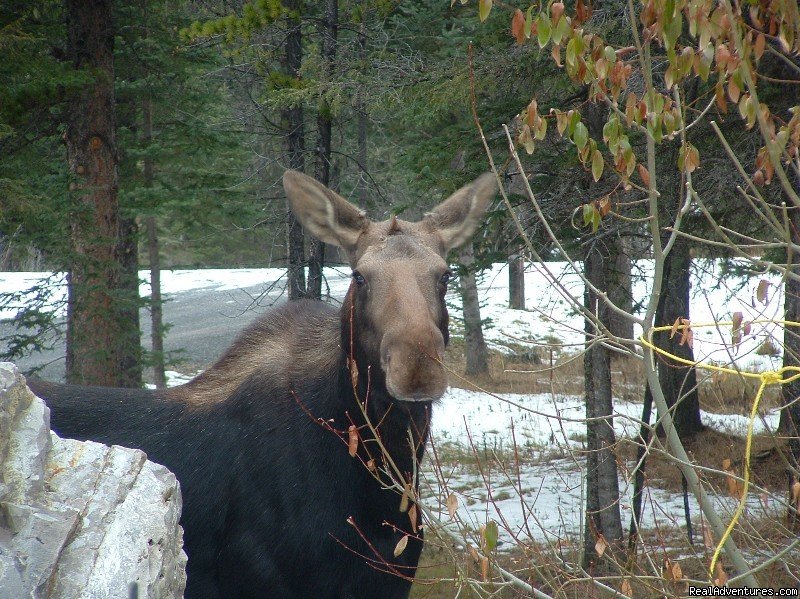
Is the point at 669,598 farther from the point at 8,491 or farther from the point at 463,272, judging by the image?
the point at 463,272

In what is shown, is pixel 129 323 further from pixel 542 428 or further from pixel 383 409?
pixel 542 428

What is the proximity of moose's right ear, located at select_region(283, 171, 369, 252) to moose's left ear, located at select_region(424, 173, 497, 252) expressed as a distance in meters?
0.55

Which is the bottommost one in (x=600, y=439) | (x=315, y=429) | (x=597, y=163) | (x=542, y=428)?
(x=542, y=428)

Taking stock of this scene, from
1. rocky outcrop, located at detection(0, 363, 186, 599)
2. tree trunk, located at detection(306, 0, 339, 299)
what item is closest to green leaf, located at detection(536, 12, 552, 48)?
rocky outcrop, located at detection(0, 363, 186, 599)

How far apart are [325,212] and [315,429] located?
144 cm

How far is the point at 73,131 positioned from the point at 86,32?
3.88 feet

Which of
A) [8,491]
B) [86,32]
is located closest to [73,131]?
[86,32]

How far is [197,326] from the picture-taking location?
22.0 metres

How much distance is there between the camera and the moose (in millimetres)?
4652

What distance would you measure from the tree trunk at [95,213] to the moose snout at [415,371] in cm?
602

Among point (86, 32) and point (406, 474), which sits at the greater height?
point (86, 32)

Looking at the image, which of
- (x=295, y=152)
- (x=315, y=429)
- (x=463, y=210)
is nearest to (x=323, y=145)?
(x=295, y=152)

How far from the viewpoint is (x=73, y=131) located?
401 inches

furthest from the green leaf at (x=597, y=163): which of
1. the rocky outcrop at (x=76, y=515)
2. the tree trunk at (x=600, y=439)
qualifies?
the tree trunk at (x=600, y=439)
